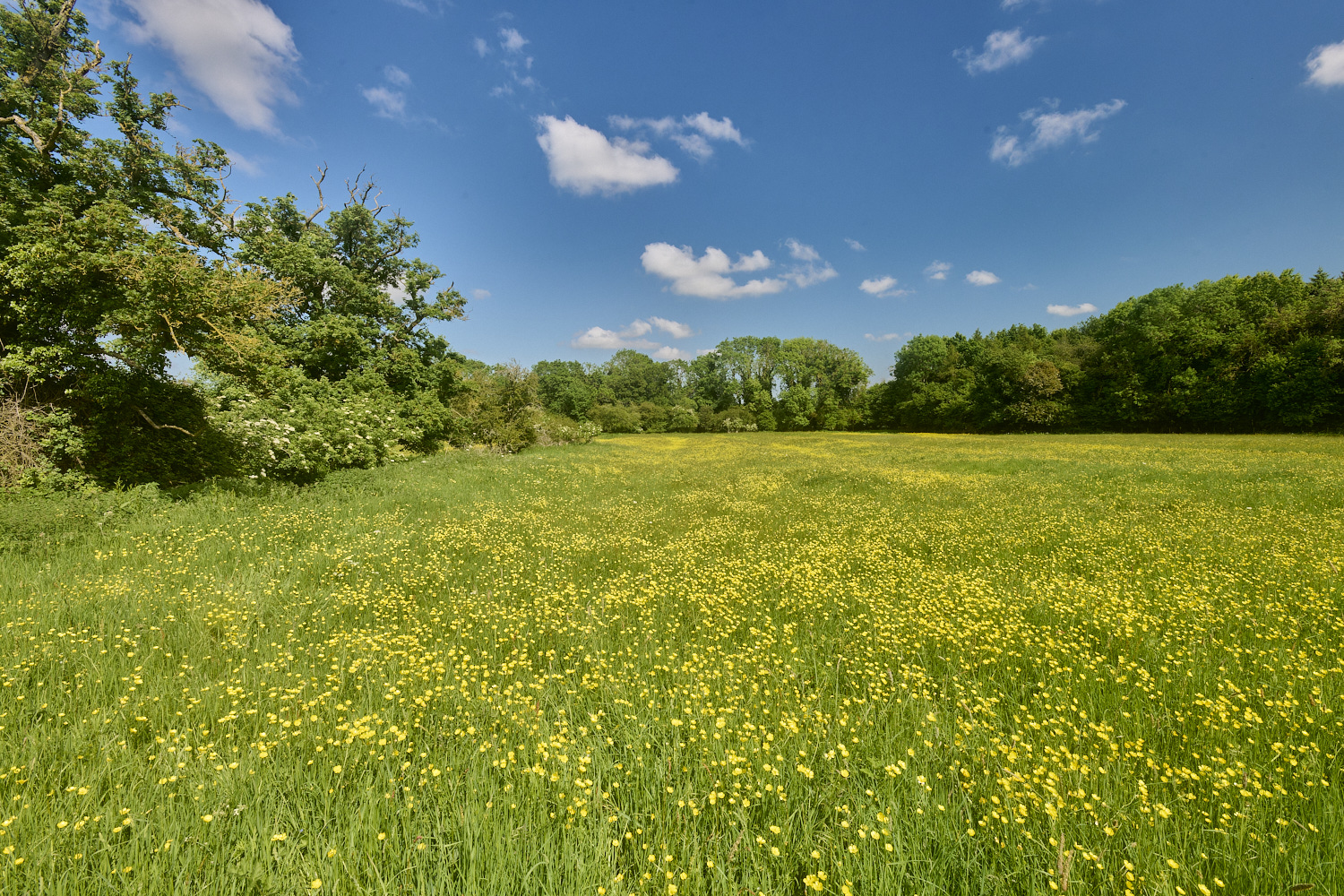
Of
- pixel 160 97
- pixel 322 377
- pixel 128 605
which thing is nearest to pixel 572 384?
pixel 322 377

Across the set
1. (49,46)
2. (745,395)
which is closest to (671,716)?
(49,46)

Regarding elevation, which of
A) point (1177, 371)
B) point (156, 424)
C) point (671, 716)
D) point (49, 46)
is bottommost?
point (671, 716)

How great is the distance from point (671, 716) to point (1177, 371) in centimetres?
6207

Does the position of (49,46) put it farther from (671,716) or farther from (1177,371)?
(1177,371)

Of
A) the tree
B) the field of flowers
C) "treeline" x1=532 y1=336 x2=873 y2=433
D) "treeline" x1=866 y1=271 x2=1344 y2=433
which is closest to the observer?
the field of flowers

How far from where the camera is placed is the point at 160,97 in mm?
13461

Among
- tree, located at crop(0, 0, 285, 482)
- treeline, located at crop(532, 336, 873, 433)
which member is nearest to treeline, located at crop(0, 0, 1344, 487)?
tree, located at crop(0, 0, 285, 482)

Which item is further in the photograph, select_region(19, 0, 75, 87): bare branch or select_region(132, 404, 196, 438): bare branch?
select_region(132, 404, 196, 438): bare branch

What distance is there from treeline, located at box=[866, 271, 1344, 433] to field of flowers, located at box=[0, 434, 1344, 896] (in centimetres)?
4517

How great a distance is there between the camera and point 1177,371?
42.3 meters

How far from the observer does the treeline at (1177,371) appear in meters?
34.9

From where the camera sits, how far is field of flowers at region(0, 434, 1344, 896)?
8.21ft

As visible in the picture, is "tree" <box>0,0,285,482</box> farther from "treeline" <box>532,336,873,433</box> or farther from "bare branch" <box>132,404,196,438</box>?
"treeline" <box>532,336,873,433</box>

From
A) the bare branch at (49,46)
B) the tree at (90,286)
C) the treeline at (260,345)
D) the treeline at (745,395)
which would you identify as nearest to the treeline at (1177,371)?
the treeline at (260,345)
